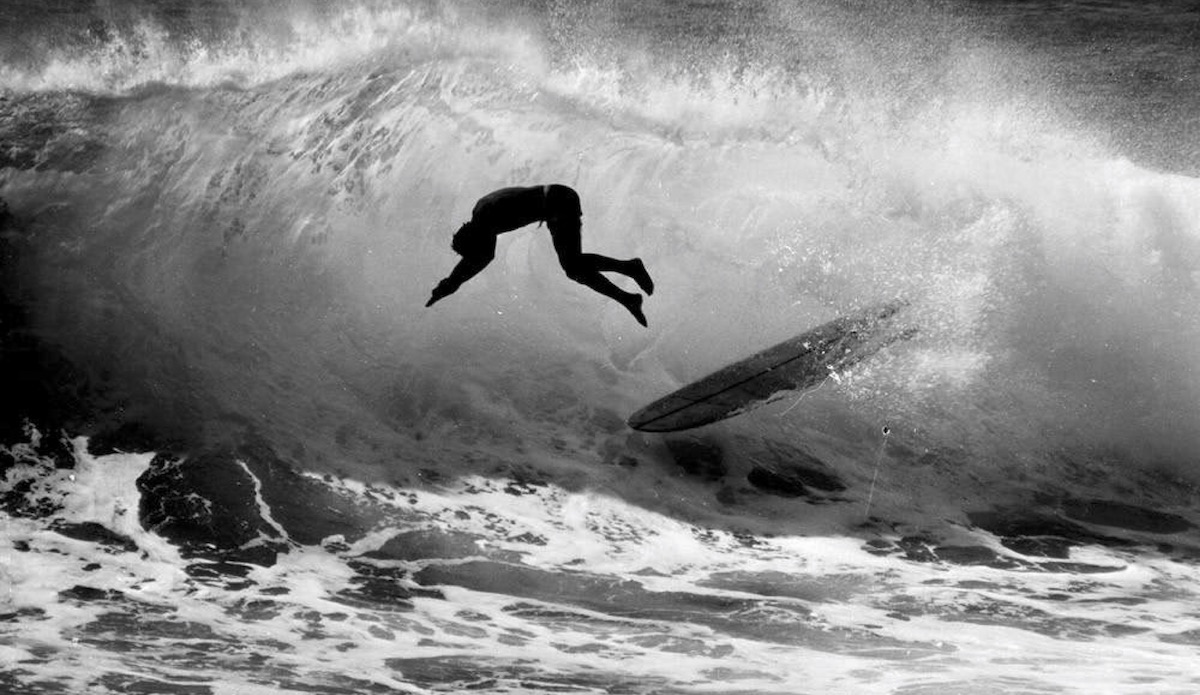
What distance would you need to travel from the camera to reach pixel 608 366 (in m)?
12.4

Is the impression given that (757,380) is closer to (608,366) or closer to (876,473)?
(876,473)

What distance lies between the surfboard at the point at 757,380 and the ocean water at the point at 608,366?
1.39 meters

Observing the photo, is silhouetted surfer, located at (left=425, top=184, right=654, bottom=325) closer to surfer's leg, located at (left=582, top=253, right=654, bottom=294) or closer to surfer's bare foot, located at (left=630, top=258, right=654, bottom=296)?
surfer's leg, located at (left=582, top=253, right=654, bottom=294)

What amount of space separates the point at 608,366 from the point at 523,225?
6.00 m

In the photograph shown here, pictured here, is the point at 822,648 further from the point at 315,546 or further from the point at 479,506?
the point at 315,546

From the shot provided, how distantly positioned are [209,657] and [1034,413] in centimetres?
945

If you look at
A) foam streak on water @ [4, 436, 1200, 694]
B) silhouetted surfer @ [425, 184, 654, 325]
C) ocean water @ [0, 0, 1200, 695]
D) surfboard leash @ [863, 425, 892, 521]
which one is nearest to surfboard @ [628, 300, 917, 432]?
surfboard leash @ [863, 425, 892, 521]

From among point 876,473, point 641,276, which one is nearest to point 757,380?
point 876,473

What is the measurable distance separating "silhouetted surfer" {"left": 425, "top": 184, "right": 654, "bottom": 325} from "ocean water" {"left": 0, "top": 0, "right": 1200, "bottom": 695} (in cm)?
491

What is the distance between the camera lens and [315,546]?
446 inches

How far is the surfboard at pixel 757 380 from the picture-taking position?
933 centimetres

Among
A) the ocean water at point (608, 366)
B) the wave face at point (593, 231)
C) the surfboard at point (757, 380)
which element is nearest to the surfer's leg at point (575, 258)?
the surfboard at point (757, 380)

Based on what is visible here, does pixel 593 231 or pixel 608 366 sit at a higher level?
pixel 593 231

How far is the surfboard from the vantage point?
9.33 m
